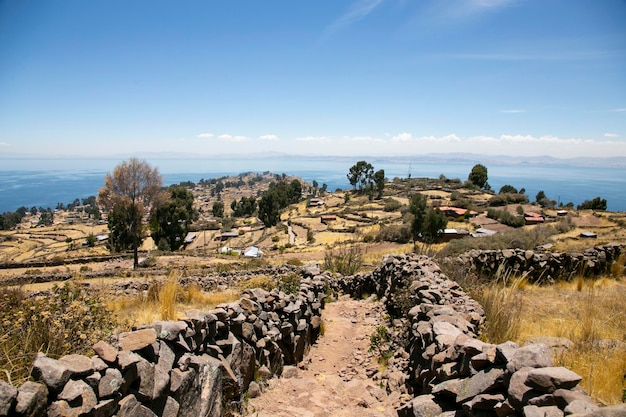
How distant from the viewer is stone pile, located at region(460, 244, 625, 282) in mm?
12422

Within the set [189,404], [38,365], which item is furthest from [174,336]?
[38,365]

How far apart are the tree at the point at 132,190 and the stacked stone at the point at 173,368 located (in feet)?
73.5

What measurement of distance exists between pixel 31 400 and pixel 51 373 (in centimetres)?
27

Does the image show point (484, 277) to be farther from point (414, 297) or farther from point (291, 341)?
point (291, 341)

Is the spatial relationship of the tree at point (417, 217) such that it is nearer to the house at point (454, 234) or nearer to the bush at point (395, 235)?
the bush at point (395, 235)

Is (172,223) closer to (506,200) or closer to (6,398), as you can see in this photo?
(6,398)

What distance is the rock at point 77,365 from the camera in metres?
3.22

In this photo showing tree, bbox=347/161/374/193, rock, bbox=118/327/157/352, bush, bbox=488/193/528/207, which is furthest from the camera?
tree, bbox=347/161/374/193

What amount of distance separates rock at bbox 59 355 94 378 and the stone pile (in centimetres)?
1208

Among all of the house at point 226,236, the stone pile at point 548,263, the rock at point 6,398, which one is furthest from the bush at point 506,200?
the rock at point 6,398

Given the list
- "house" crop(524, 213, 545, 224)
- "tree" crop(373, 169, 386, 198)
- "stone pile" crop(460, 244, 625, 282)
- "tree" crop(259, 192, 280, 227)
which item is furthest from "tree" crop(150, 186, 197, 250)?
"tree" crop(373, 169, 386, 198)

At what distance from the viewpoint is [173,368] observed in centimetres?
442

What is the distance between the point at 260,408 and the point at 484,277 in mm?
9580

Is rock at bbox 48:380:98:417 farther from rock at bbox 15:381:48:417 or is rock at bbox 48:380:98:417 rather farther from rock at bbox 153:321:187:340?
rock at bbox 153:321:187:340
